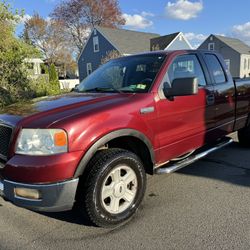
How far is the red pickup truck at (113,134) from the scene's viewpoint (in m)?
2.87

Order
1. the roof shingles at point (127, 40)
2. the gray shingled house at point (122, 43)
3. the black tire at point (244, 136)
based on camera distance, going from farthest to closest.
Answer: the gray shingled house at point (122, 43)
the roof shingles at point (127, 40)
the black tire at point (244, 136)

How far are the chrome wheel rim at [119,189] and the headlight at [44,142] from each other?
60 centimetres

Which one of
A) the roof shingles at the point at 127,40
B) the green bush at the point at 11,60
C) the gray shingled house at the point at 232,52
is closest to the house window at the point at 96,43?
the roof shingles at the point at 127,40

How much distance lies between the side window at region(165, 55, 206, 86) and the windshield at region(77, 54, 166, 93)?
18cm

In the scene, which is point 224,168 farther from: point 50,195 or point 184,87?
point 50,195

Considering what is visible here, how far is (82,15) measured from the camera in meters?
55.1

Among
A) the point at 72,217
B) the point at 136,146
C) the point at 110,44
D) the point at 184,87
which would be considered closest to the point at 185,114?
the point at 184,87

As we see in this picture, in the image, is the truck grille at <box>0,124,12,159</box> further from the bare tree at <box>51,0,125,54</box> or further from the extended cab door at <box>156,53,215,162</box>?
the bare tree at <box>51,0,125,54</box>

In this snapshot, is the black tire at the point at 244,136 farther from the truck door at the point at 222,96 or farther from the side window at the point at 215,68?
the side window at the point at 215,68

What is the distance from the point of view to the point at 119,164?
326 cm

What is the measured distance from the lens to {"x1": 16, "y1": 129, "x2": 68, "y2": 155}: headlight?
2855 mm

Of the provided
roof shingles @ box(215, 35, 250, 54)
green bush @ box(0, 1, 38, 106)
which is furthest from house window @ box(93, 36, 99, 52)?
green bush @ box(0, 1, 38, 106)

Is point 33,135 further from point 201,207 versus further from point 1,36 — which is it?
point 1,36

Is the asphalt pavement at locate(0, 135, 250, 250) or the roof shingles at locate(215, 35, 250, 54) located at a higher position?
the roof shingles at locate(215, 35, 250, 54)
